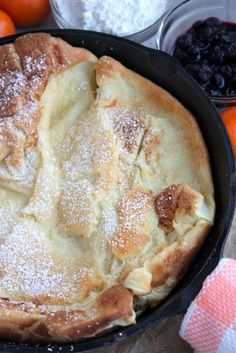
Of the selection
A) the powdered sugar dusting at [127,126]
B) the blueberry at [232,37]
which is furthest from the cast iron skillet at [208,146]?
the blueberry at [232,37]

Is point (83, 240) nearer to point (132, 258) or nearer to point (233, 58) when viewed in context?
point (132, 258)

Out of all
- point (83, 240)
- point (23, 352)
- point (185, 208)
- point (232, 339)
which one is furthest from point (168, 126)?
point (23, 352)

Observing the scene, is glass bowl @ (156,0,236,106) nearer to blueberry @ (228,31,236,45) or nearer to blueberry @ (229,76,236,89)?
blueberry @ (228,31,236,45)

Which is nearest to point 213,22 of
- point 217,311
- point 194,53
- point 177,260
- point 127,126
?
point 194,53

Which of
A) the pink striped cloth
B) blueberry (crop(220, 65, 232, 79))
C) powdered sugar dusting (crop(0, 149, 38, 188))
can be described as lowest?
the pink striped cloth

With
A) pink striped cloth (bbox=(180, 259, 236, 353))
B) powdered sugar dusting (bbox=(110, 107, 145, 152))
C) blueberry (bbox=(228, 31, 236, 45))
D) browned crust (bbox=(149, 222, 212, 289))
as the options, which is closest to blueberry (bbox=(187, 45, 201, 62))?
blueberry (bbox=(228, 31, 236, 45))

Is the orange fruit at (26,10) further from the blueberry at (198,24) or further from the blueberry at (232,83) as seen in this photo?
the blueberry at (232,83)
